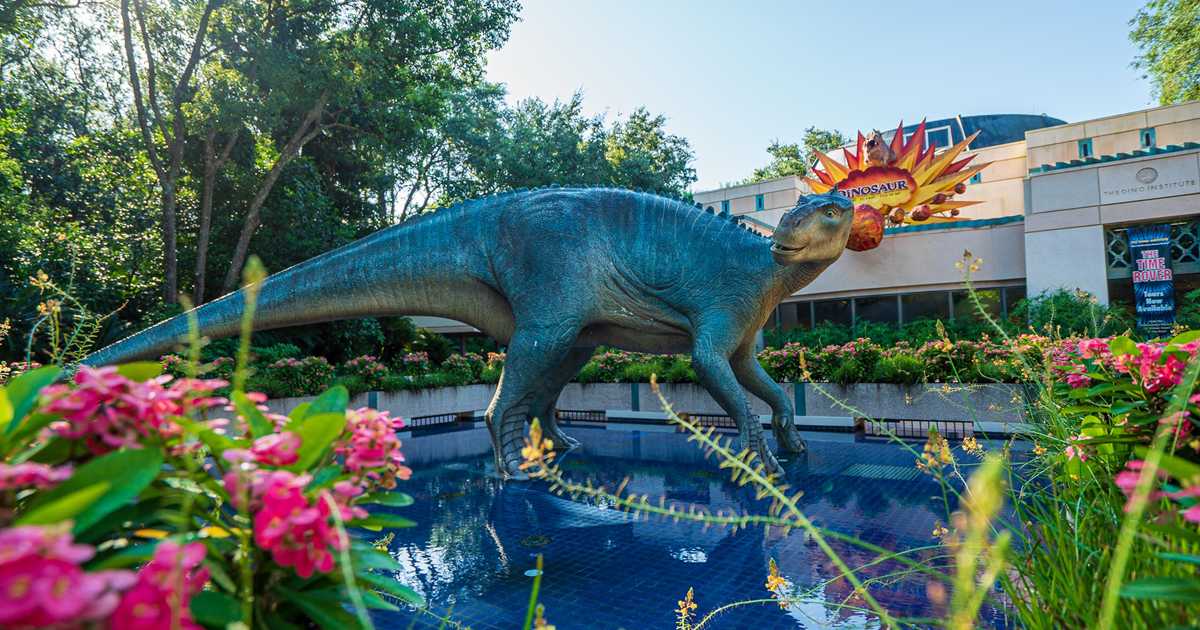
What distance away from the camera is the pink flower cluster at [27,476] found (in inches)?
28.3

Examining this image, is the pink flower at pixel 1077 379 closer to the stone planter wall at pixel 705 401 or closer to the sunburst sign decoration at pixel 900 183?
the stone planter wall at pixel 705 401

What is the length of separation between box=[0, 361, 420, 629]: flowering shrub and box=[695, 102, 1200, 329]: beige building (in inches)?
374

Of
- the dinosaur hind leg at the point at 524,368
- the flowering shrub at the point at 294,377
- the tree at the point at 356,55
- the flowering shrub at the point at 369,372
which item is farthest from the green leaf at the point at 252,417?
the tree at the point at 356,55

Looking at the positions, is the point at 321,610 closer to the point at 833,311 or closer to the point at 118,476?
the point at 118,476

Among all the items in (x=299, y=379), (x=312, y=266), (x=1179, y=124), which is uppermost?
(x=1179, y=124)

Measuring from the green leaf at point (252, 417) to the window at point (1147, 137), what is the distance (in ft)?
66.6

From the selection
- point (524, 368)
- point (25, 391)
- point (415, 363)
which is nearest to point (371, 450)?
point (25, 391)

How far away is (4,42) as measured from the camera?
11.4m

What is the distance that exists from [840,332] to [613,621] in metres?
13.1

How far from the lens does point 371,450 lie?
1.16 m

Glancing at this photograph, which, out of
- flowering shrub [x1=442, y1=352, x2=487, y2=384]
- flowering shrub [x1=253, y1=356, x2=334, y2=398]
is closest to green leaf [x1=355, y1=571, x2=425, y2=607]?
flowering shrub [x1=253, y1=356, x2=334, y2=398]

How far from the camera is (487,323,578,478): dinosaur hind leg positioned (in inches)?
212

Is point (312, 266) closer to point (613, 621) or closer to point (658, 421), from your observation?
point (613, 621)

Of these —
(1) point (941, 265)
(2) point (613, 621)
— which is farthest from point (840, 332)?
(2) point (613, 621)
